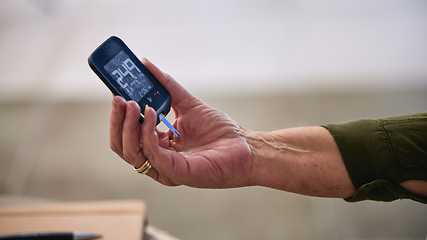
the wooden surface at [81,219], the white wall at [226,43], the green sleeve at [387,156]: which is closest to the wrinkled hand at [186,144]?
the wooden surface at [81,219]

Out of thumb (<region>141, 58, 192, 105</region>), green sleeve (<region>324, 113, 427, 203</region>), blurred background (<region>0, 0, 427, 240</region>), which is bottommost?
blurred background (<region>0, 0, 427, 240</region>)

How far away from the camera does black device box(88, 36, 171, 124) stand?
70cm

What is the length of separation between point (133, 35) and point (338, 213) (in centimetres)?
199

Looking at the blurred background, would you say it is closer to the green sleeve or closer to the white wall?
the white wall

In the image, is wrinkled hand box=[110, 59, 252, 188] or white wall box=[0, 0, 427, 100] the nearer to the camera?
wrinkled hand box=[110, 59, 252, 188]

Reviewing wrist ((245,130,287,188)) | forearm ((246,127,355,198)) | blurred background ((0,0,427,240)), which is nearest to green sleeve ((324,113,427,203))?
forearm ((246,127,355,198))

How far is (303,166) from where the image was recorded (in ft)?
2.49

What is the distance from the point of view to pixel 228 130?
756mm

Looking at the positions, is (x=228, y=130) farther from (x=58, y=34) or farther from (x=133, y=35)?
(x=58, y=34)

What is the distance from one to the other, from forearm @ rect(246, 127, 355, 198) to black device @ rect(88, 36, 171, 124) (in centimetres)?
20

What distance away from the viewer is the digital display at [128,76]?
0.71 meters

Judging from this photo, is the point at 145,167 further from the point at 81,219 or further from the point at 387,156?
the point at 387,156

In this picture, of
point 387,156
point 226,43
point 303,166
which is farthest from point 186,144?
point 226,43

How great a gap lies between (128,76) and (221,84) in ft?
5.71
